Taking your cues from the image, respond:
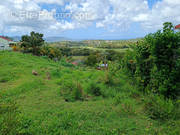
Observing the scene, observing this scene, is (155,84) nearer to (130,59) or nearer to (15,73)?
(130,59)

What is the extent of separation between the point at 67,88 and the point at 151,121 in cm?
300

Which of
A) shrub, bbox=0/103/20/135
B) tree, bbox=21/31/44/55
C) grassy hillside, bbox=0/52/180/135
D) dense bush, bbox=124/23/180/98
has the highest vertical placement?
tree, bbox=21/31/44/55

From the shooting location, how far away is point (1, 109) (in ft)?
11.6

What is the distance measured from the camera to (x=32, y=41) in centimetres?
1666

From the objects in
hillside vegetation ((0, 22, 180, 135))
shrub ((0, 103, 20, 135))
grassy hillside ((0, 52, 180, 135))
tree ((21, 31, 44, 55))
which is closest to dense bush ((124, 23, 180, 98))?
hillside vegetation ((0, 22, 180, 135))

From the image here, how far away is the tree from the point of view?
16.6 m

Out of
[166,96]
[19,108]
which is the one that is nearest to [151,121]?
[166,96]

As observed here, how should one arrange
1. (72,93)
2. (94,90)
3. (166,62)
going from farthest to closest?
(94,90) → (72,93) → (166,62)

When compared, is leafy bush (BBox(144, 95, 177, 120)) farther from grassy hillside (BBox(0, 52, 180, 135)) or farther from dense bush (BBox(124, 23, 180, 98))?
dense bush (BBox(124, 23, 180, 98))

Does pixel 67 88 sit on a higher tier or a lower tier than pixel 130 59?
lower

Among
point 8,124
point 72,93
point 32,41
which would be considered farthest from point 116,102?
point 32,41

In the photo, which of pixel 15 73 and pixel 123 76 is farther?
pixel 15 73

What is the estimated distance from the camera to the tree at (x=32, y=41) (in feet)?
54.5

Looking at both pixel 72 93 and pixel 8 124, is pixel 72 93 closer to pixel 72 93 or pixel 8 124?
pixel 72 93
